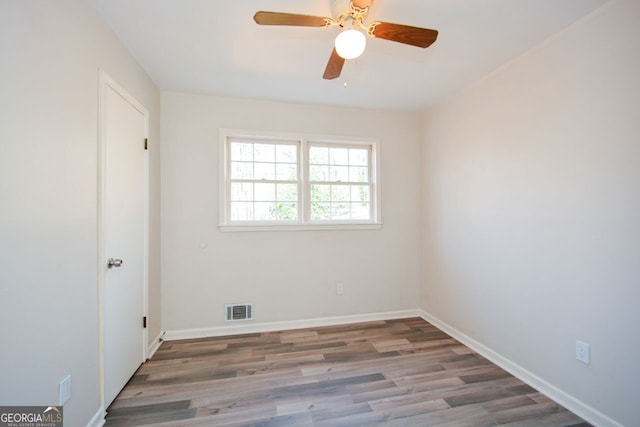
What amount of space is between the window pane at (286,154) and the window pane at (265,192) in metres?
0.33

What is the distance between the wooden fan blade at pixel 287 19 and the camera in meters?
1.37

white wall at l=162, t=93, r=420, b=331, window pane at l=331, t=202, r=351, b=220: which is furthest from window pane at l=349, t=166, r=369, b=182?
window pane at l=331, t=202, r=351, b=220

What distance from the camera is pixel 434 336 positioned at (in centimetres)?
291

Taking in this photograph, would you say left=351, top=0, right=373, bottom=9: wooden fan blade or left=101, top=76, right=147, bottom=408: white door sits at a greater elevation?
left=351, top=0, right=373, bottom=9: wooden fan blade

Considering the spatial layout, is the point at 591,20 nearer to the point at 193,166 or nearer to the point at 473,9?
the point at 473,9

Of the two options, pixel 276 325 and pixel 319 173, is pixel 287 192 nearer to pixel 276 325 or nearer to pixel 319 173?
pixel 319 173

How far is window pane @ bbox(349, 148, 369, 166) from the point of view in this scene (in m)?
3.38

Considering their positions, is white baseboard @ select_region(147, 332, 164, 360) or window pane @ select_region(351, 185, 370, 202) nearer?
white baseboard @ select_region(147, 332, 164, 360)

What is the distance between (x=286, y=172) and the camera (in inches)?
125

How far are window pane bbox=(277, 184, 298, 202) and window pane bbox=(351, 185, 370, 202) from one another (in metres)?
0.73

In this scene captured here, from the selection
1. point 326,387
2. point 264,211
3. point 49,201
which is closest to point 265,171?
point 264,211

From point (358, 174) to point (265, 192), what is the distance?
119 centimetres

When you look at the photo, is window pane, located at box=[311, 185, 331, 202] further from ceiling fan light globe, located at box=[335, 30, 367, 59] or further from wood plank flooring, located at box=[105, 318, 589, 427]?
ceiling fan light globe, located at box=[335, 30, 367, 59]

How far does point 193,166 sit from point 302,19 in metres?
1.99
